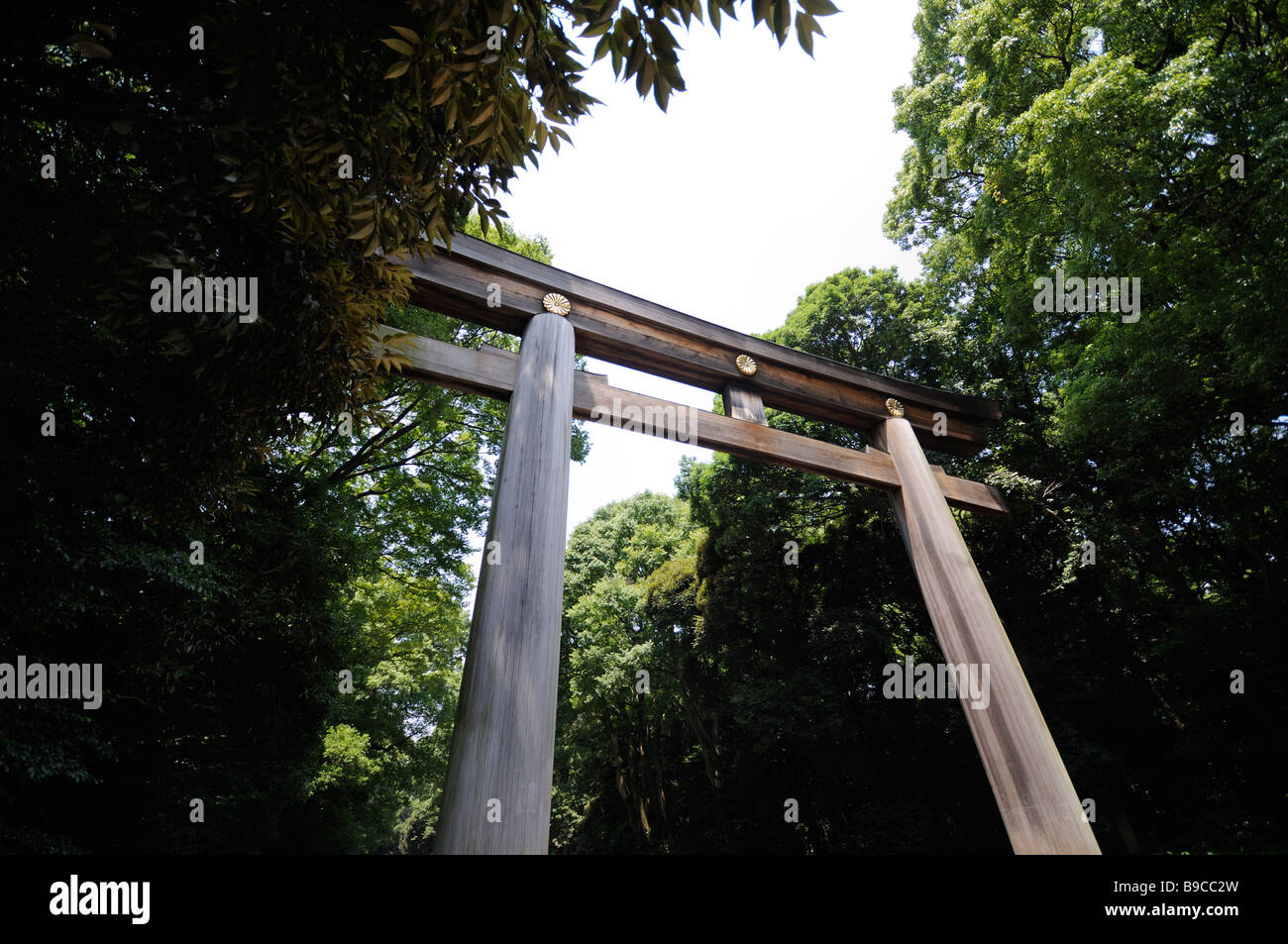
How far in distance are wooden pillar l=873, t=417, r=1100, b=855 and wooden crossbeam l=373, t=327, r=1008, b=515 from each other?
0.35 metres

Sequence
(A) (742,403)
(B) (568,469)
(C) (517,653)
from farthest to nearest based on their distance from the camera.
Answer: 1. (A) (742,403)
2. (B) (568,469)
3. (C) (517,653)

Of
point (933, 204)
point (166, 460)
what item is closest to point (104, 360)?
point (166, 460)

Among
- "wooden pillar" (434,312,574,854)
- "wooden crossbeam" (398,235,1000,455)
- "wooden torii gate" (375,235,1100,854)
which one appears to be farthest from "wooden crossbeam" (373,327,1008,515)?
"wooden crossbeam" (398,235,1000,455)

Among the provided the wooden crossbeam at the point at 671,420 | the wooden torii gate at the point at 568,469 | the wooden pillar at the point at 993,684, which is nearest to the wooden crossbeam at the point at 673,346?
the wooden torii gate at the point at 568,469

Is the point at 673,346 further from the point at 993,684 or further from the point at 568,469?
the point at 993,684

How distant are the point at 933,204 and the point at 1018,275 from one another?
342 centimetres

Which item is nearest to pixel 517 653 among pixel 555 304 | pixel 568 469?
pixel 568 469

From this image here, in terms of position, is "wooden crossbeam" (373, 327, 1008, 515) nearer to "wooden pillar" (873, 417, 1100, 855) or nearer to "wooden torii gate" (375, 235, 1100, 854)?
"wooden torii gate" (375, 235, 1100, 854)

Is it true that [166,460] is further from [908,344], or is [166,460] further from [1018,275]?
[908,344]

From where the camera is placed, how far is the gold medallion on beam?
4.13 metres

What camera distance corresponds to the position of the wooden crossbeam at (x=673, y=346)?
154 inches

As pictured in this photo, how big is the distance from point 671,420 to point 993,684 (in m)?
2.92

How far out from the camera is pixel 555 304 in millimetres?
4156

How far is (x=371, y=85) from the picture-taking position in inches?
82.5
